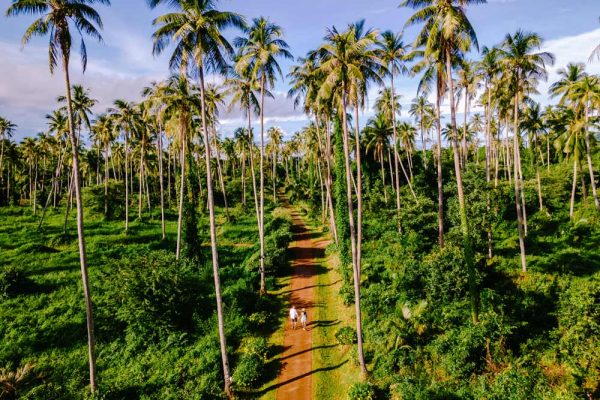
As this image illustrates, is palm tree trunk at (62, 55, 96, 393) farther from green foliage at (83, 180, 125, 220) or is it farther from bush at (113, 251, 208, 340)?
green foliage at (83, 180, 125, 220)

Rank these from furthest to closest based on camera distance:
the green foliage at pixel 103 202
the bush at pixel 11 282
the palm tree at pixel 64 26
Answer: the green foliage at pixel 103 202 < the bush at pixel 11 282 < the palm tree at pixel 64 26

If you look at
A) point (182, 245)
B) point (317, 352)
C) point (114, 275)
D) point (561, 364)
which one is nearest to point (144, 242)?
point (182, 245)

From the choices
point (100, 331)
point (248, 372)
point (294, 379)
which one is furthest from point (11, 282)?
point (294, 379)


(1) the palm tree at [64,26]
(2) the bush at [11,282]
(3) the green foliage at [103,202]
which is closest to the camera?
(1) the palm tree at [64,26]

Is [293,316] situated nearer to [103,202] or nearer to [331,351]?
[331,351]

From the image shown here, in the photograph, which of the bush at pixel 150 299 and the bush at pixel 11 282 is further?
the bush at pixel 11 282

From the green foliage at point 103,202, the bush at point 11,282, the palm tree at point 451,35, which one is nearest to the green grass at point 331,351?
the palm tree at point 451,35

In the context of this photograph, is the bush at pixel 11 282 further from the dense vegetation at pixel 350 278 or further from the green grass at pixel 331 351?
the green grass at pixel 331 351

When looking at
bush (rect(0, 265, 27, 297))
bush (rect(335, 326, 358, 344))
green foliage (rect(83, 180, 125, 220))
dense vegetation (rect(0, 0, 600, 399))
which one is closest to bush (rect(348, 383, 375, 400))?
dense vegetation (rect(0, 0, 600, 399))
